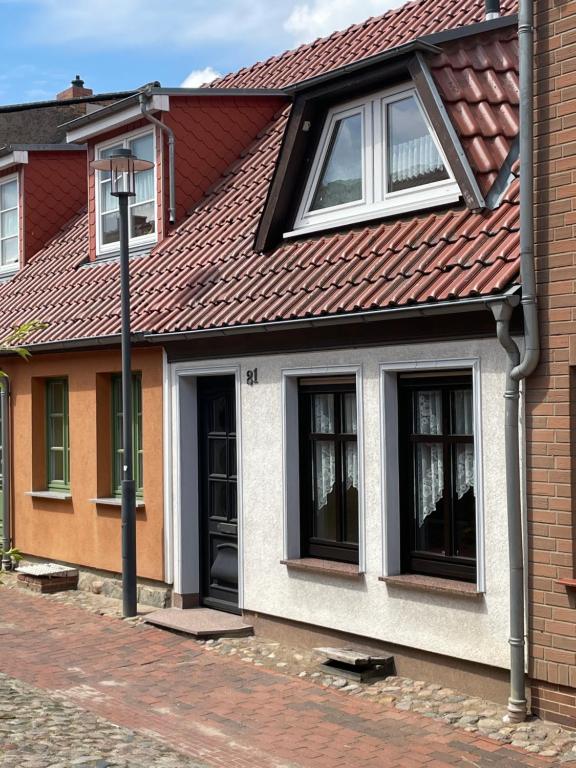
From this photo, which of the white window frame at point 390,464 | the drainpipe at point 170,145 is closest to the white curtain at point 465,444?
the white window frame at point 390,464

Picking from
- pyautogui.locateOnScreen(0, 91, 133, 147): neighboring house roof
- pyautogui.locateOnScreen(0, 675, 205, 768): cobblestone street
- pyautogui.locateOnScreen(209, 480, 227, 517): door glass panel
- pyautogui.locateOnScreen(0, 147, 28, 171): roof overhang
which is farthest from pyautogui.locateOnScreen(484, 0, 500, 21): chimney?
pyautogui.locateOnScreen(0, 91, 133, 147): neighboring house roof

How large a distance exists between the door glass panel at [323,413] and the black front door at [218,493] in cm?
142

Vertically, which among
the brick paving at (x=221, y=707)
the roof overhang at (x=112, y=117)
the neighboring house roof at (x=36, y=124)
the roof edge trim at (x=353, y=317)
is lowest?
the brick paving at (x=221, y=707)

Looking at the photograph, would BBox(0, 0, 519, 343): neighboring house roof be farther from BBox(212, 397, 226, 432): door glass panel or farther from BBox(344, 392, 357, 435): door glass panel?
BBox(212, 397, 226, 432): door glass panel

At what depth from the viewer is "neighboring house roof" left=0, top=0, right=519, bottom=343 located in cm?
884

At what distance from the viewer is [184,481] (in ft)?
39.6

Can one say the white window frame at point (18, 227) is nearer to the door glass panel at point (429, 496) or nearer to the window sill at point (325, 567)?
the window sill at point (325, 567)

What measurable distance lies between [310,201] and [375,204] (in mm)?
1023

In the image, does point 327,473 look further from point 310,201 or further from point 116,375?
point 116,375

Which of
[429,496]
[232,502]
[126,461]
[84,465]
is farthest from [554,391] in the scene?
[84,465]

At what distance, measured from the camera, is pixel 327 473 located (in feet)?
33.6

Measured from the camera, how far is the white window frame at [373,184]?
384 inches

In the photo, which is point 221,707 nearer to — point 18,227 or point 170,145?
point 170,145

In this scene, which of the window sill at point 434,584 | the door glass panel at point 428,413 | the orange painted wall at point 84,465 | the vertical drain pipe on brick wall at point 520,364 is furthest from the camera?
the orange painted wall at point 84,465
